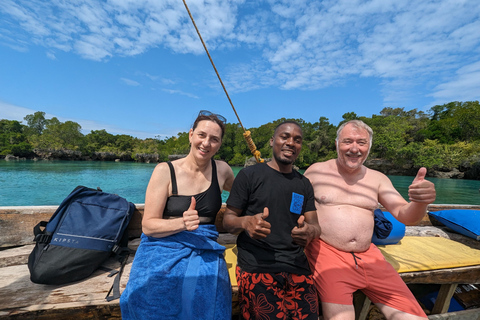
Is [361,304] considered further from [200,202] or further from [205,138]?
[205,138]

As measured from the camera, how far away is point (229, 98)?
2951 mm

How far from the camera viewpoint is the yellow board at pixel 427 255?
1.82m

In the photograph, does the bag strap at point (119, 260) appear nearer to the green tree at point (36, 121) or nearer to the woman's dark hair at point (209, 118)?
the woman's dark hair at point (209, 118)

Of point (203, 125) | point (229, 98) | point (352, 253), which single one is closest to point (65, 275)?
point (203, 125)

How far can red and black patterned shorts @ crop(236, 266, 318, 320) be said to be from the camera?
130 cm

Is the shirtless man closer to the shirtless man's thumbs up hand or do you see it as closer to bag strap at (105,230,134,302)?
the shirtless man's thumbs up hand

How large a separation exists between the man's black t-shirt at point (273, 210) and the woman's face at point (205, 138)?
294mm

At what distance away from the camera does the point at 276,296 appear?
1329 mm

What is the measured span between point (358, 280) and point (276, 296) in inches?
25.4

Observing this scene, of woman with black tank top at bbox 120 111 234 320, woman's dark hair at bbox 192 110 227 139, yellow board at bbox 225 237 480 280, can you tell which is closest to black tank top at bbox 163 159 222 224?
woman with black tank top at bbox 120 111 234 320

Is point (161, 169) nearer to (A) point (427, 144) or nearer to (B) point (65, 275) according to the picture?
(B) point (65, 275)

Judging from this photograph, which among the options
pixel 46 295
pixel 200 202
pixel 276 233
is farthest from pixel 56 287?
pixel 276 233

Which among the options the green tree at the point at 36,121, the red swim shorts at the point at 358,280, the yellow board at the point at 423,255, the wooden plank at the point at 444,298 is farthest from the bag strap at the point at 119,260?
the green tree at the point at 36,121

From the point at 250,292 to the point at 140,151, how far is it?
207ft
